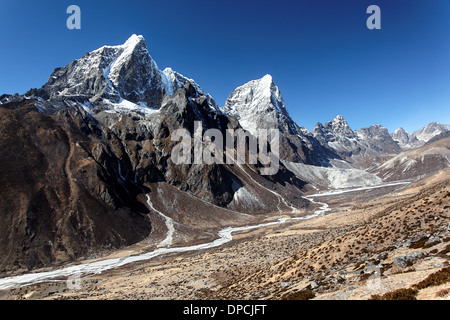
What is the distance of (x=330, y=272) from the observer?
26.9 m

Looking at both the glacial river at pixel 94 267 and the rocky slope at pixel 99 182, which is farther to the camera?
the rocky slope at pixel 99 182

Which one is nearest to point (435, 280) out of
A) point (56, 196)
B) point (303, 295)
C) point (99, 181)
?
point (303, 295)

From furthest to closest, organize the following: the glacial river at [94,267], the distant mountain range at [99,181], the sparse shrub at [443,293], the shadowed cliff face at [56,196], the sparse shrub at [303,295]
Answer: the distant mountain range at [99,181] < the shadowed cliff face at [56,196] < the glacial river at [94,267] < the sparse shrub at [303,295] < the sparse shrub at [443,293]

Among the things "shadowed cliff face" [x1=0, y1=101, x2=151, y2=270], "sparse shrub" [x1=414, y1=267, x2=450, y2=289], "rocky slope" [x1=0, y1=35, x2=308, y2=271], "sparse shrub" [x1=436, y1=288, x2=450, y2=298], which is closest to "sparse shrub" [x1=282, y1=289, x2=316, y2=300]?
"sparse shrub" [x1=414, y1=267, x2=450, y2=289]

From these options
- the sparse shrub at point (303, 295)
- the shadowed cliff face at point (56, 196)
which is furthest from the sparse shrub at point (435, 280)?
the shadowed cliff face at point (56, 196)

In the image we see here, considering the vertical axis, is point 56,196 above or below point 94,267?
above

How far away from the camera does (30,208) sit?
78.7 m

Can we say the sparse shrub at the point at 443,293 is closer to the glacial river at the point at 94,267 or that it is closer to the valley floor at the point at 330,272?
the valley floor at the point at 330,272

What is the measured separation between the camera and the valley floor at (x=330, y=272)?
1820cm

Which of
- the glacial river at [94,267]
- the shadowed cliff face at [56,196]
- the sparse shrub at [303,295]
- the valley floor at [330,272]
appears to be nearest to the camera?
the valley floor at [330,272]

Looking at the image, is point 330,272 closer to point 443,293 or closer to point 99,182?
point 443,293

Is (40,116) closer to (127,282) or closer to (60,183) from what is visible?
(60,183)
